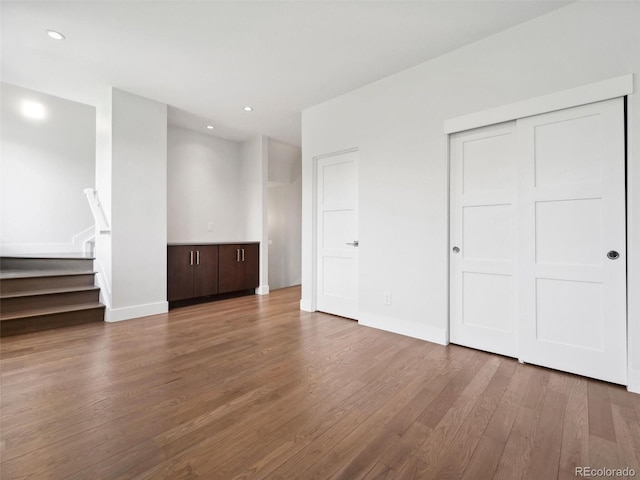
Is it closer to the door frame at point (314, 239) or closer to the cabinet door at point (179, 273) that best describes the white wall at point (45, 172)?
the cabinet door at point (179, 273)

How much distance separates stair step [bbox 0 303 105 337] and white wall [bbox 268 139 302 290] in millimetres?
3108

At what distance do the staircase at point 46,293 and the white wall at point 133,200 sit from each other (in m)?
0.30

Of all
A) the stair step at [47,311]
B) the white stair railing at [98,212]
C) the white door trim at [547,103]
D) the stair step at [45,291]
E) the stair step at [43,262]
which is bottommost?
the stair step at [47,311]

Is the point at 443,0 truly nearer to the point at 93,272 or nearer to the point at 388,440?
the point at 388,440

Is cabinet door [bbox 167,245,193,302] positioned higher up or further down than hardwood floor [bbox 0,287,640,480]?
higher up

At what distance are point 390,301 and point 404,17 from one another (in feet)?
8.63

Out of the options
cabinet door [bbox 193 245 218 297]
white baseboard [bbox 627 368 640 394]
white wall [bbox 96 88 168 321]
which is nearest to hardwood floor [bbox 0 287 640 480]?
A: white baseboard [bbox 627 368 640 394]

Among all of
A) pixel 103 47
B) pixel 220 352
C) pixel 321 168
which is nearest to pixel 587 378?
pixel 220 352

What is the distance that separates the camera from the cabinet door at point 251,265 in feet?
16.7

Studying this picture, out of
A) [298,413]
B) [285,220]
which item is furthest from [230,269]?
[298,413]

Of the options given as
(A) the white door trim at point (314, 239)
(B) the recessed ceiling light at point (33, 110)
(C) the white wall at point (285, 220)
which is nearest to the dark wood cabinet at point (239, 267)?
(C) the white wall at point (285, 220)

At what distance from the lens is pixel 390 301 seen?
3.20m

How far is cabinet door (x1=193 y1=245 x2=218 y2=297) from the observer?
448cm

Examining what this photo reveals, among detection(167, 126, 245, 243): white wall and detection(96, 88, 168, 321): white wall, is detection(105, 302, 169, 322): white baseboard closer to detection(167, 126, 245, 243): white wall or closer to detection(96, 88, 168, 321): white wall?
detection(96, 88, 168, 321): white wall
